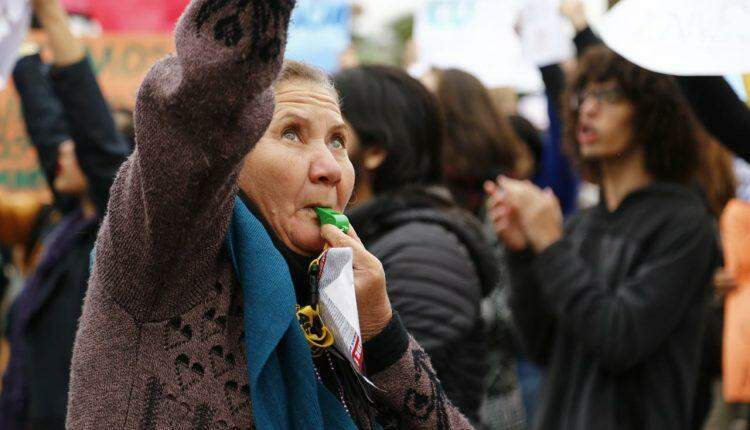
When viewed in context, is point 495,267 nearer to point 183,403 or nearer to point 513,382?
point 513,382

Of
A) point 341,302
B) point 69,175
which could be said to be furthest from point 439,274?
point 69,175

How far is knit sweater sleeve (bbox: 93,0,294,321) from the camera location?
130cm

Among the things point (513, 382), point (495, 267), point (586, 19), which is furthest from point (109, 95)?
point (495, 267)

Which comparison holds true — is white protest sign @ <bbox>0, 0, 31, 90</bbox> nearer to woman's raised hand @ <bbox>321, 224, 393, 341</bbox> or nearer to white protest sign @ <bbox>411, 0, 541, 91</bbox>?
woman's raised hand @ <bbox>321, 224, 393, 341</bbox>

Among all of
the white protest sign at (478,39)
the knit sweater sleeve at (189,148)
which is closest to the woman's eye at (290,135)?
the knit sweater sleeve at (189,148)

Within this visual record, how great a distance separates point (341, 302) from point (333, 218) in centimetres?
16

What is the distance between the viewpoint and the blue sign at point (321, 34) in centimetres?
557

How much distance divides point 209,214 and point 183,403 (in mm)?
262

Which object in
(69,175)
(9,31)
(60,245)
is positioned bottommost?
(60,245)

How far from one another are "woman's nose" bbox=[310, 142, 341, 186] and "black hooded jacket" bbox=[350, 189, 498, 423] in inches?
35.1

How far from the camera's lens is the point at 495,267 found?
2811 mm

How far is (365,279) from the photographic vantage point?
5.03ft

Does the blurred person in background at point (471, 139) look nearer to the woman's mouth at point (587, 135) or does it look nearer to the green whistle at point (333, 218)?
the woman's mouth at point (587, 135)

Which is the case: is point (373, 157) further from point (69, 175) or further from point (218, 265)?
point (69, 175)
